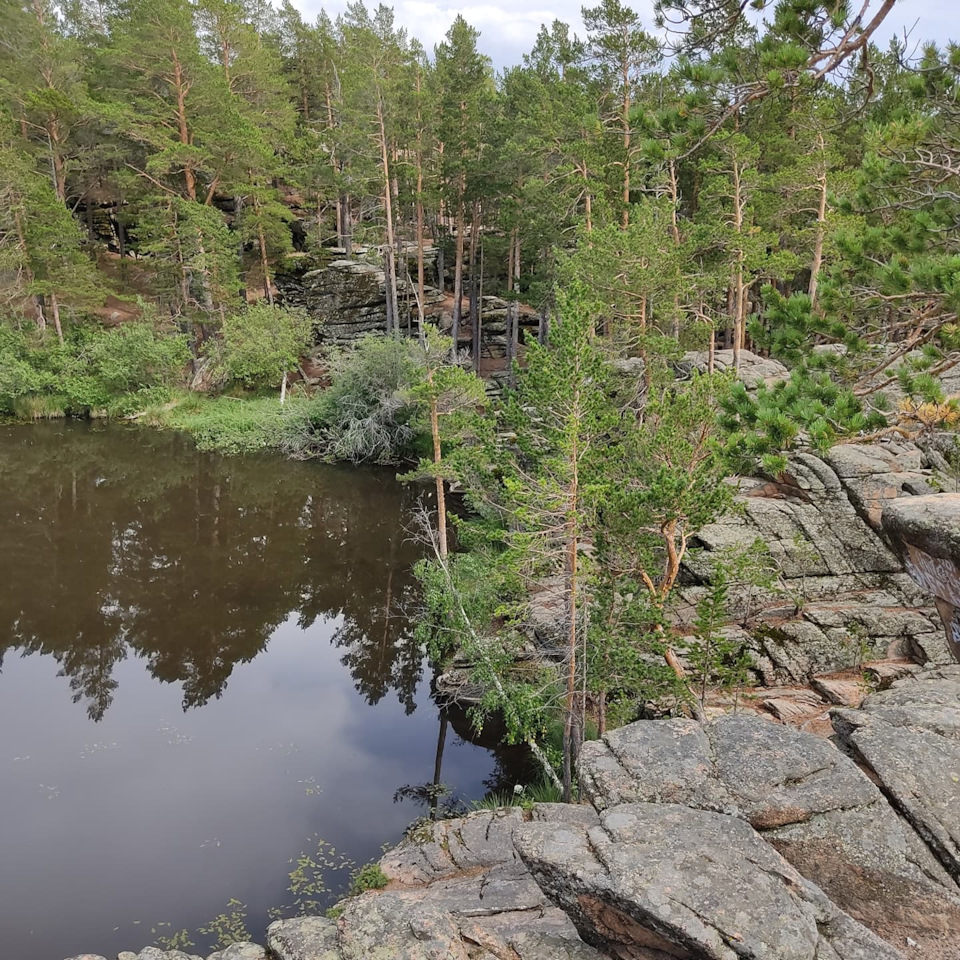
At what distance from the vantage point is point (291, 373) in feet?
118

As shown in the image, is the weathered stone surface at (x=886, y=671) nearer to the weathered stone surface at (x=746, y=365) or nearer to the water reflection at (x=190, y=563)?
the water reflection at (x=190, y=563)

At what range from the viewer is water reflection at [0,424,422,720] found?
15.2 metres

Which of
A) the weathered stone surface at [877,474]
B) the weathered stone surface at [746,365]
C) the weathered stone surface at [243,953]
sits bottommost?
the weathered stone surface at [243,953]

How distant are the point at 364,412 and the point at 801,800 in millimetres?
23913

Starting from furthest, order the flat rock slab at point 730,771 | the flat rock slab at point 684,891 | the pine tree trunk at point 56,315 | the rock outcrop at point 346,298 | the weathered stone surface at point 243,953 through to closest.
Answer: the rock outcrop at point 346,298 < the pine tree trunk at point 56,315 < the weathered stone surface at point 243,953 < the flat rock slab at point 730,771 < the flat rock slab at point 684,891

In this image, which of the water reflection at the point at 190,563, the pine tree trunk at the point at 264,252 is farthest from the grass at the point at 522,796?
the pine tree trunk at the point at 264,252

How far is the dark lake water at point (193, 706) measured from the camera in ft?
31.1

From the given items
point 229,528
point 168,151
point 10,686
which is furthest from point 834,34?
point 168,151

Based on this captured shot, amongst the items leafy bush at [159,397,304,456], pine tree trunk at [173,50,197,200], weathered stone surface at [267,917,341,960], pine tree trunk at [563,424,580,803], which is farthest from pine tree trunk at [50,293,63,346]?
weathered stone surface at [267,917,341,960]

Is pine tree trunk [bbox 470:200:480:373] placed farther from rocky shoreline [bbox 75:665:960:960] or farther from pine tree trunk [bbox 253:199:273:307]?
rocky shoreline [bbox 75:665:960:960]

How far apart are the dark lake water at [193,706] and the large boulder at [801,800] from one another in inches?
243

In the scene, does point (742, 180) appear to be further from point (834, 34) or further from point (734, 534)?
point (834, 34)

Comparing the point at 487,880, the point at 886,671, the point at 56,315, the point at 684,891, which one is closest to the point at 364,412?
the point at 56,315

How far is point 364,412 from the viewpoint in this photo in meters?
27.4
